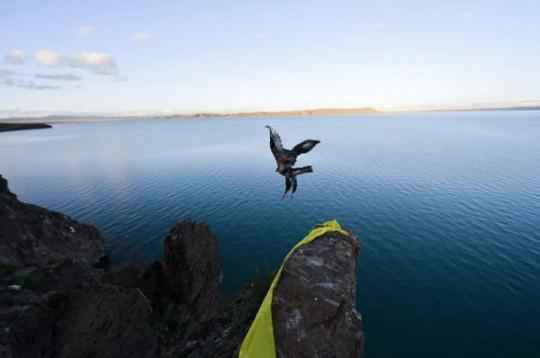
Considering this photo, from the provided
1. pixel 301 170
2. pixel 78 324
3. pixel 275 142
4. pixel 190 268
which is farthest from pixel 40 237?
pixel 301 170

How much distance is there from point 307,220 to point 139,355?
25.2 m

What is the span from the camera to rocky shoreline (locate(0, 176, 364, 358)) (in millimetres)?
8938

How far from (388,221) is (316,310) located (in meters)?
28.4

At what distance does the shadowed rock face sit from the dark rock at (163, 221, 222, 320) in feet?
40.8

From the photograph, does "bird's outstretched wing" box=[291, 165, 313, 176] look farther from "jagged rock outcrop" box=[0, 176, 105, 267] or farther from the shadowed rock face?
"jagged rock outcrop" box=[0, 176, 105, 267]

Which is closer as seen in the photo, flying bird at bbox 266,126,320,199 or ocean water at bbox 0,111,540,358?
flying bird at bbox 266,126,320,199

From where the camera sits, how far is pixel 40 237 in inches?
1040

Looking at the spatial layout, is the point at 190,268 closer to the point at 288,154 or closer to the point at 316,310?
the point at 288,154

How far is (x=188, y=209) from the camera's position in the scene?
3909 centimetres

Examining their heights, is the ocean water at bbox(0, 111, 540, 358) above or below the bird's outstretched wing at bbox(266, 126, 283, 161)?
below

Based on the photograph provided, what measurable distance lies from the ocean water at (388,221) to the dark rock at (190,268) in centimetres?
366

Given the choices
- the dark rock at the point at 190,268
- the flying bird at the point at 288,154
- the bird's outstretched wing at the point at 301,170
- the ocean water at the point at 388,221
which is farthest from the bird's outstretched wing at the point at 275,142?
the ocean water at the point at 388,221

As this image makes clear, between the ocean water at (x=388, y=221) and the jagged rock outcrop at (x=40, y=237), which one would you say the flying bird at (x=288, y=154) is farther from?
the jagged rock outcrop at (x=40, y=237)

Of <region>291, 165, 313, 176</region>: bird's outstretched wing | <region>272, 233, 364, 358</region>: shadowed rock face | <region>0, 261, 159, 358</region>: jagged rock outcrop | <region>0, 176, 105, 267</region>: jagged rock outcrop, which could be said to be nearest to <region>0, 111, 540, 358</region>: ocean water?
<region>0, 176, 105, 267</region>: jagged rock outcrop
